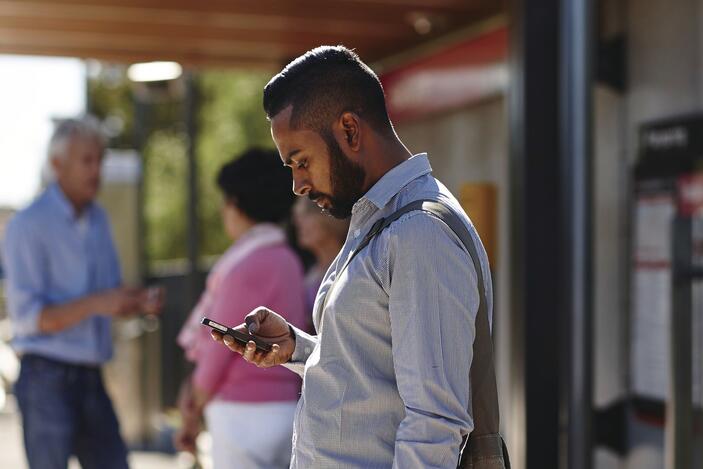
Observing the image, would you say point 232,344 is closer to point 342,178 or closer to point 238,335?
point 238,335

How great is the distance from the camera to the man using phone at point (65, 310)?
4695 millimetres

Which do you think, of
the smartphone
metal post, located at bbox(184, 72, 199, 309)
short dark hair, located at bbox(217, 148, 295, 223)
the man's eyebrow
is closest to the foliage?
metal post, located at bbox(184, 72, 199, 309)

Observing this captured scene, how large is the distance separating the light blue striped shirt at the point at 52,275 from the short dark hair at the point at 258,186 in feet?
2.85

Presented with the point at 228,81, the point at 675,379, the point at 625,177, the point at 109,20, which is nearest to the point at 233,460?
the point at 675,379

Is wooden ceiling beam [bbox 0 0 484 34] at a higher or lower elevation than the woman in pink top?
higher

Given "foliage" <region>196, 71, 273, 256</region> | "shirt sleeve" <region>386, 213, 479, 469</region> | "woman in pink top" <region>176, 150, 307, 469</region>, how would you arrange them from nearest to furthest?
"shirt sleeve" <region>386, 213, 479, 469</region>, "woman in pink top" <region>176, 150, 307, 469</region>, "foliage" <region>196, 71, 273, 256</region>

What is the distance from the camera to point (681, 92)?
207 inches

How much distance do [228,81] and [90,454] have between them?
26.8 metres

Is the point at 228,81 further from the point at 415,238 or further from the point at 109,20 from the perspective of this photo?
the point at 415,238

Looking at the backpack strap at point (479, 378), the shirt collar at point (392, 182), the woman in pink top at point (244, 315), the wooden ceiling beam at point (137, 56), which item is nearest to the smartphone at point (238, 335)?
the backpack strap at point (479, 378)

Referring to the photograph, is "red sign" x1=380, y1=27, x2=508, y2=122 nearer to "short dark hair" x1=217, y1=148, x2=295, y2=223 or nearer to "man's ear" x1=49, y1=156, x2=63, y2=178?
"short dark hair" x1=217, y1=148, x2=295, y2=223

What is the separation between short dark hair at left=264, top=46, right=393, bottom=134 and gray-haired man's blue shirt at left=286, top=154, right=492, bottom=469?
145 millimetres

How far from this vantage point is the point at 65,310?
15.5 feet

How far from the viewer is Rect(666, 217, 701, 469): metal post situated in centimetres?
393
